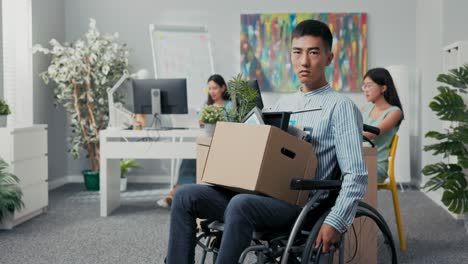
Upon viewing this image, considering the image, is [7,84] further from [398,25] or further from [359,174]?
[359,174]

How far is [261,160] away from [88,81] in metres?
4.47

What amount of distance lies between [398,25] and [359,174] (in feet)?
16.7

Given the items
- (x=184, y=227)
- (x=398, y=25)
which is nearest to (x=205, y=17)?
(x=398, y=25)

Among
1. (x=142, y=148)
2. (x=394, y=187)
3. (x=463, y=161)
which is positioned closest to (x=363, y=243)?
(x=394, y=187)

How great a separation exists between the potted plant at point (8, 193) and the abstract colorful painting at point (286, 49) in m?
3.15

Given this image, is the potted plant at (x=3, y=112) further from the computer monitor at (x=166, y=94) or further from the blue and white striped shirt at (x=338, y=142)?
the blue and white striped shirt at (x=338, y=142)

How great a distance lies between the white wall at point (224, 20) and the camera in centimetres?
670

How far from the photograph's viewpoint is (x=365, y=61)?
668 centimetres

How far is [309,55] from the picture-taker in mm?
2146

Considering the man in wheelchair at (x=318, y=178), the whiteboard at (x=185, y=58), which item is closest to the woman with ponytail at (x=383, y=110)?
the man in wheelchair at (x=318, y=178)

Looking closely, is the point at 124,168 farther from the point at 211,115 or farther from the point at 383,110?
the point at 383,110

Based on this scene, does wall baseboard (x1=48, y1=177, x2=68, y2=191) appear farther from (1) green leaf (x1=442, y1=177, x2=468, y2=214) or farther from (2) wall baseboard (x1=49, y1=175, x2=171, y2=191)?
(1) green leaf (x1=442, y1=177, x2=468, y2=214)

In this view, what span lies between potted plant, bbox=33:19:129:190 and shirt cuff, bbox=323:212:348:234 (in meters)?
4.46

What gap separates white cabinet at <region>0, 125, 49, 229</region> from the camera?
4188 millimetres
